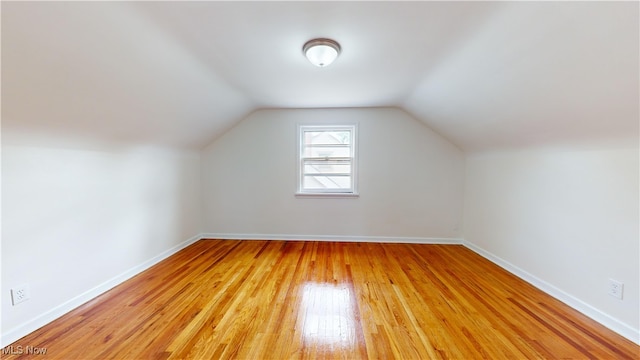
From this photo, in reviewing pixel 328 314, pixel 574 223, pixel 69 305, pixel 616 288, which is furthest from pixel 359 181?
pixel 69 305

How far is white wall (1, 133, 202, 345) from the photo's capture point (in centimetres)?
167

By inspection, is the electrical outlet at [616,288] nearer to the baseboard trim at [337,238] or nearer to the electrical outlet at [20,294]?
the baseboard trim at [337,238]

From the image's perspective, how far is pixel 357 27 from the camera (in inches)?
66.4

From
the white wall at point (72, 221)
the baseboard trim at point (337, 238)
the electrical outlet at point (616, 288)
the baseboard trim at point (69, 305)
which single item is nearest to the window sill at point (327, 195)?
the baseboard trim at point (337, 238)

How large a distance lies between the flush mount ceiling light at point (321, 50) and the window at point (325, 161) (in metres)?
1.97

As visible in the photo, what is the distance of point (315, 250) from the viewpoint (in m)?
3.50

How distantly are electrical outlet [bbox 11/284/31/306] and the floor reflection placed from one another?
197 centimetres

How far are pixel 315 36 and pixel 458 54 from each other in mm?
1167

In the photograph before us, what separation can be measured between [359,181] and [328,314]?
229 cm

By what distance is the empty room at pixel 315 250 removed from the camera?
148cm

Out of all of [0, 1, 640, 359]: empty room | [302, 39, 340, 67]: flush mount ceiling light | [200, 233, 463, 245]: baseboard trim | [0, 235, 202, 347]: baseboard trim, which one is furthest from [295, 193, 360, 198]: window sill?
[302, 39, 340, 67]: flush mount ceiling light

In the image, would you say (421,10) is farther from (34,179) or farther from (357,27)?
(34,179)

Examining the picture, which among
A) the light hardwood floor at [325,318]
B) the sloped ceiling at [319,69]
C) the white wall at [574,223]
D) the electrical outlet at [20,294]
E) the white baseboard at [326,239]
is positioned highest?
the sloped ceiling at [319,69]

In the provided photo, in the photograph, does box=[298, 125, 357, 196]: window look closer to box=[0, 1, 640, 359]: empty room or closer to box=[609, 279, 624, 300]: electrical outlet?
box=[0, 1, 640, 359]: empty room
